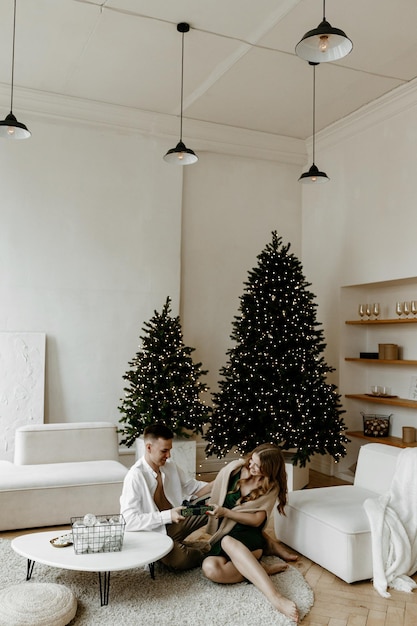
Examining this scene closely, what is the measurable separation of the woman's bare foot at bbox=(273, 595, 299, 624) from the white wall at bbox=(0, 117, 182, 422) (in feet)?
11.7

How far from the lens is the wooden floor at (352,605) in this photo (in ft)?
10.9

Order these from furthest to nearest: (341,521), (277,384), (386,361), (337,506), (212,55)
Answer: (386,361) → (277,384) → (212,55) → (337,506) → (341,521)

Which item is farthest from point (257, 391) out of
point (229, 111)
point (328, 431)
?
point (229, 111)

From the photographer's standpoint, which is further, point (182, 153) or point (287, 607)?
point (182, 153)

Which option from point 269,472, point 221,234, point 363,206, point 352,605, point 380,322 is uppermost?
point 363,206

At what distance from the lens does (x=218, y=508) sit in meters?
3.77

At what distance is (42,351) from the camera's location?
6312 millimetres

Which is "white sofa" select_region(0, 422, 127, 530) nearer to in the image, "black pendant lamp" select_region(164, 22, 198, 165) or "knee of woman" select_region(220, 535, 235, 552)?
"knee of woman" select_region(220, 535, 235, 552)

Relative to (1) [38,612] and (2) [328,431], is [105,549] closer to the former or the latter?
(1) [38,612]

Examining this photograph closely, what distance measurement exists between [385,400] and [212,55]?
389cm

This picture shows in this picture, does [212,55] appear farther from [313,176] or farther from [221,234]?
[221,234]

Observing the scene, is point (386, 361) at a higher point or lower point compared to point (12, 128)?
lower

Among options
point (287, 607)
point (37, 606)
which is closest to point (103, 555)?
point (37, 606)

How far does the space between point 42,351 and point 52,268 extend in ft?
2.97
